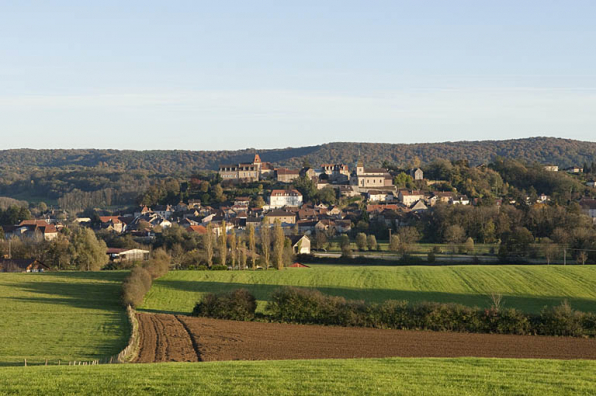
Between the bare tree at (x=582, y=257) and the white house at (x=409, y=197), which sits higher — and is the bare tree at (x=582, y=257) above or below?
below

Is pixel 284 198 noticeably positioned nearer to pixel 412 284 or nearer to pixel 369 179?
pixel 369 179

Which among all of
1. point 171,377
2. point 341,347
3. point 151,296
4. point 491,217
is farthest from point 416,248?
point 171,377

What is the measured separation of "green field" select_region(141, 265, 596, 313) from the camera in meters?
38.8

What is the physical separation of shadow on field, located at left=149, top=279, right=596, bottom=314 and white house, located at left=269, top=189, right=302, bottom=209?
207 ft

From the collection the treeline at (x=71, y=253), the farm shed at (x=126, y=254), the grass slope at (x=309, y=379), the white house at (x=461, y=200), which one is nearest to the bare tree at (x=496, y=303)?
the grass slope at (x=309, y=379)

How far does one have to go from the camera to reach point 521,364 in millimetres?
19812

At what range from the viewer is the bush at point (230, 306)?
109 ft

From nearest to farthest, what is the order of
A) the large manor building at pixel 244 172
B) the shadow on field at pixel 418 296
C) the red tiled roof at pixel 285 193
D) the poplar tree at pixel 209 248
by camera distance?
the shadow on field at pixel 418 296 < the poplar tree at pixel 209 248 < the red tiled roof at pixel 285 193 < the large manor building at pixel 244 172

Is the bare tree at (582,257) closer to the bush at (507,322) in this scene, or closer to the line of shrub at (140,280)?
the bush at (507,322)

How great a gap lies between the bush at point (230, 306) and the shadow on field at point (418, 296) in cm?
523

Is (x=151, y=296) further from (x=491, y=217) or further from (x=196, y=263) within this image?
(x=491, y=217)

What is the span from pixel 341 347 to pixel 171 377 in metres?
9.73

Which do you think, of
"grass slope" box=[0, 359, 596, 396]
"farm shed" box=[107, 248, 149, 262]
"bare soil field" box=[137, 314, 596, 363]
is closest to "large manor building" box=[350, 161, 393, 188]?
"farm shed" box=[107, 248, 149, 262]

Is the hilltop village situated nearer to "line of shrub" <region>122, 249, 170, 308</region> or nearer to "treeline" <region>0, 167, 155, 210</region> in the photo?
"line of shrub" <region>122, 249, 170, 308</region>
